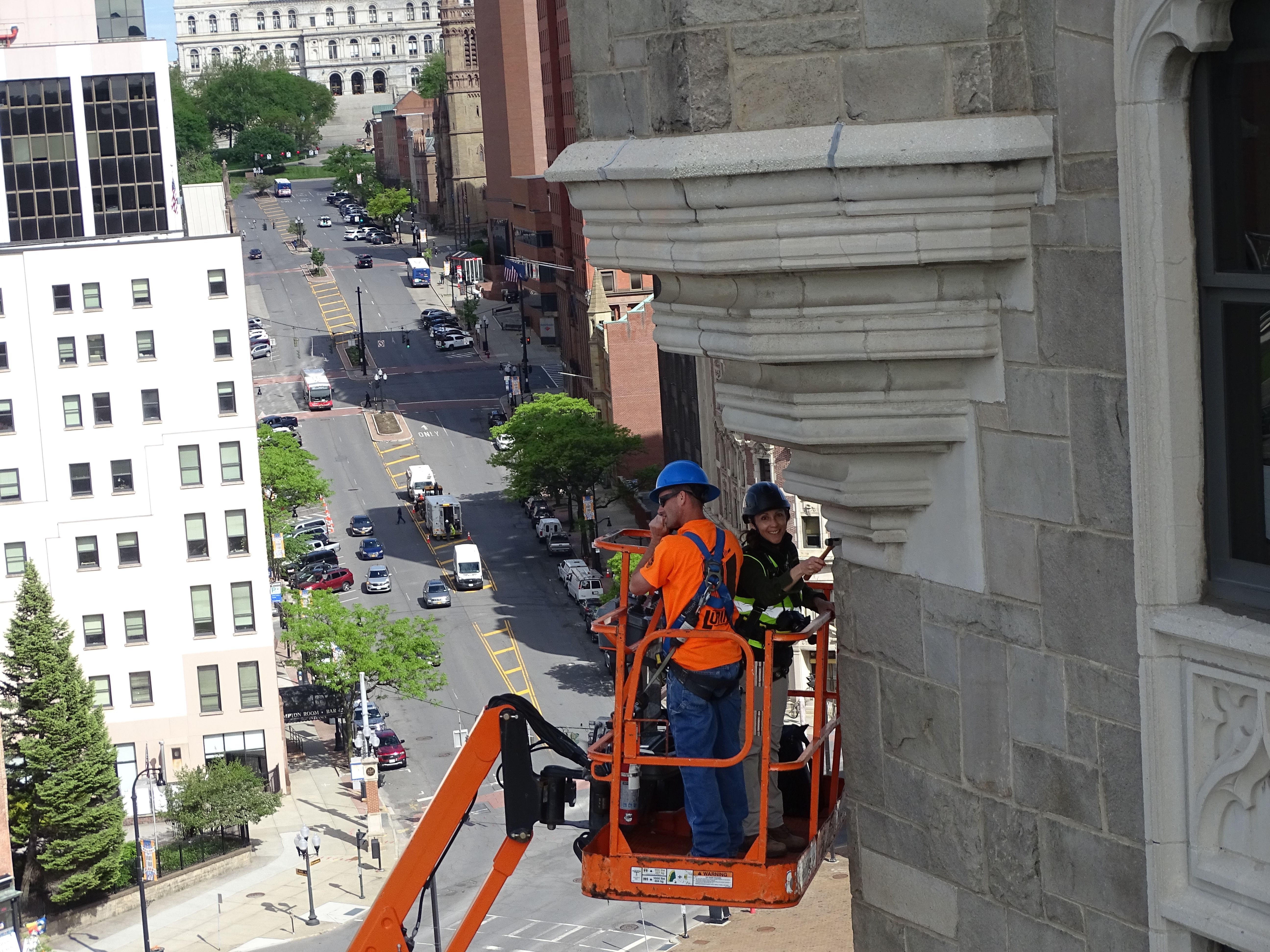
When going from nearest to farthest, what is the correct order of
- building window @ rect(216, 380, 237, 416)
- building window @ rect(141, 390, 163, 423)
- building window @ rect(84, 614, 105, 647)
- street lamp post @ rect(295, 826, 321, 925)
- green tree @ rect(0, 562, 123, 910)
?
1. street lamp post @ rect(295, 826, 321, 925)
2. green tree @ rect(0, 562, 123, 910)
3. building window @ rect(84, 614, 105, 647)
4. building window @ rect(141, 390, 163, 423)
5. building window @ rect(216, 380, 237, 416)

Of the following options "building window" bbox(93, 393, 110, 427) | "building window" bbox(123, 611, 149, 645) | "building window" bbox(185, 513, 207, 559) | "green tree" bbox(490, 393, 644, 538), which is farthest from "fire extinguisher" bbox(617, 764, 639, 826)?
"green tree" bbox(490, 393, 644, 538)

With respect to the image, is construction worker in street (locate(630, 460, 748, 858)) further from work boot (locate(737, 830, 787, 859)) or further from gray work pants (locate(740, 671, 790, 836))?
gray work pants (locate(740, 671, 790, 836))

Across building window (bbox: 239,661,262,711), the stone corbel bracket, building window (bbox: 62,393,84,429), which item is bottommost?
building window (bbox: 239,661,262,711)

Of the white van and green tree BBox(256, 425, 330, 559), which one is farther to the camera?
green tree BBox(256, 425, 330, 559)

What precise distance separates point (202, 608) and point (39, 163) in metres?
21.5

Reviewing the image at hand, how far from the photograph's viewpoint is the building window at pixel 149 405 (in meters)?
82.4

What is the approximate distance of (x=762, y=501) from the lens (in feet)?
35.1

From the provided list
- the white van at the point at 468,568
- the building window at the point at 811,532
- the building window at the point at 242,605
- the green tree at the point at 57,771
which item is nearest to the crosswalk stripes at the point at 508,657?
the white van at the point at 468,568

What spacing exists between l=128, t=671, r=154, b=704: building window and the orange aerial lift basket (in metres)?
73.4

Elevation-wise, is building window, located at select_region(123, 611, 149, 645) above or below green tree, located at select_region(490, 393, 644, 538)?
below

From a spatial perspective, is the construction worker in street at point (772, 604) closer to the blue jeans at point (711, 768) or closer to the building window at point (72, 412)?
the blue jeans at point (711, 768)

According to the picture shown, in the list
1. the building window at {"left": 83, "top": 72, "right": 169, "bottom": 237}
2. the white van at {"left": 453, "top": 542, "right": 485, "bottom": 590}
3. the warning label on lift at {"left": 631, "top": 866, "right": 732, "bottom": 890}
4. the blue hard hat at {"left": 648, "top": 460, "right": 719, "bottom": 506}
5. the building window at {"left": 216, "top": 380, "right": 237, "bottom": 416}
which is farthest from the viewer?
the white van at {"left": 453, "top": 542, "right": 485, "bottom": 590}

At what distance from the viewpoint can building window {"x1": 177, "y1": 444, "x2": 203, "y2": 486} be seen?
272 ft

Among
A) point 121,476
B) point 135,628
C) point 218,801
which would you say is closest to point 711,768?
point 218,801
